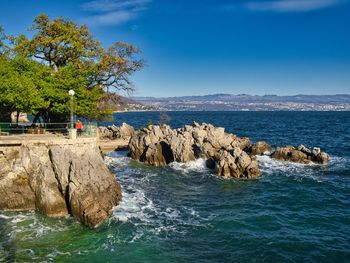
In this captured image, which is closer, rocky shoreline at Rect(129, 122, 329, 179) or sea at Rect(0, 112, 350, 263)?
sea at Rect(0, 112, 350, 263)

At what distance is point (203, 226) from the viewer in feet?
77.5

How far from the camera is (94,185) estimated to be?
2527 cm

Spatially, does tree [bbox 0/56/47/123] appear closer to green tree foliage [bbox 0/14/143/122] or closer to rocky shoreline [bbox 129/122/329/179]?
green tree foliage [bbox 0/14/143/122]

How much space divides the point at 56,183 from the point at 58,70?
1935 centimetres

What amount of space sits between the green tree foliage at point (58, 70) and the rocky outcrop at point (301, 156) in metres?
22.4

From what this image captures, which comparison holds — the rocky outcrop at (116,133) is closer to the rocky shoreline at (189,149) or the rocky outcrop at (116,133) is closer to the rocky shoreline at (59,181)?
the rocky shoreline at (189,149)

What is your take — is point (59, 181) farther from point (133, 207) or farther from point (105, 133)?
point (105, 133)

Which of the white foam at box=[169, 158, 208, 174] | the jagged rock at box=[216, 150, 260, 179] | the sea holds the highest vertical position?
the jagged rock at box=[216, 150, 260, 179]

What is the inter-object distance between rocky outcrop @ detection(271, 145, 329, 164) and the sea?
8.60 m

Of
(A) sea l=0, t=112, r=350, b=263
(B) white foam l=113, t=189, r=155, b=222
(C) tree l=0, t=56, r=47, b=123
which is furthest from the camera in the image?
(C) tree l=0, t=56, r=47, b=123

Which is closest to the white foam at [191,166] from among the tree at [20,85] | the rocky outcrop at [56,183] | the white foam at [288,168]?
the white foam at [288,168]

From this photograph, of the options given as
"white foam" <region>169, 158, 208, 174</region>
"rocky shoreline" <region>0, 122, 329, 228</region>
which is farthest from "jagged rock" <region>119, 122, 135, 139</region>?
"rocky shoreline" <region>0, 122, 329, 228</region>

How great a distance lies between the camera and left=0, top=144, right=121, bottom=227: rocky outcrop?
24.4m

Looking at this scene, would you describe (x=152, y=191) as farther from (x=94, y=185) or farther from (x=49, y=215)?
(x=49, y=215)
